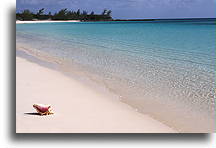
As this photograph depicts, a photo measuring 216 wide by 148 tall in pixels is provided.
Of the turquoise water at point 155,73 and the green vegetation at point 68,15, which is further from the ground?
the green vegetation at point 68,15

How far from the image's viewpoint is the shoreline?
366 cm

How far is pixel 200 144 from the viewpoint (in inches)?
140

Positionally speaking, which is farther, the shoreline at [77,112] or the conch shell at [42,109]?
the conch shell at [42,109]

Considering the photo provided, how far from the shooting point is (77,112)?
4.06 meters

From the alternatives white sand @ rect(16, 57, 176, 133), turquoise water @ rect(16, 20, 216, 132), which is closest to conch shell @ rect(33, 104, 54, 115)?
white sand @ rect(16, 57, 176, 133)

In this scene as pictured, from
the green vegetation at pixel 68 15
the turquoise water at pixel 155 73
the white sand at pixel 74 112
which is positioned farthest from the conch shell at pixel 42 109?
the green vegetation at pixel 68 15

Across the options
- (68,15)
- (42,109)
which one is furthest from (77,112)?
(68,15)

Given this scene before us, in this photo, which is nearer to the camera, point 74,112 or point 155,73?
point 74,112

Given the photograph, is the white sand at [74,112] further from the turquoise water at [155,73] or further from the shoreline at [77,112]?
the turquoise water at [155,73]

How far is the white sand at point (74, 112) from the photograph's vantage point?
3.66 meters

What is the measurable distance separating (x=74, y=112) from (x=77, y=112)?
4 cm

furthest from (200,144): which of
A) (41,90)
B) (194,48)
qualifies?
(194,48)

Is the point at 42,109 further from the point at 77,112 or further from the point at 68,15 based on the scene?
the point at 68,15

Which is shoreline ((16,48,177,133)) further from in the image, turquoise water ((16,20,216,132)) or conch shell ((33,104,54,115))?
turquoise water ((16,20,216,132))
